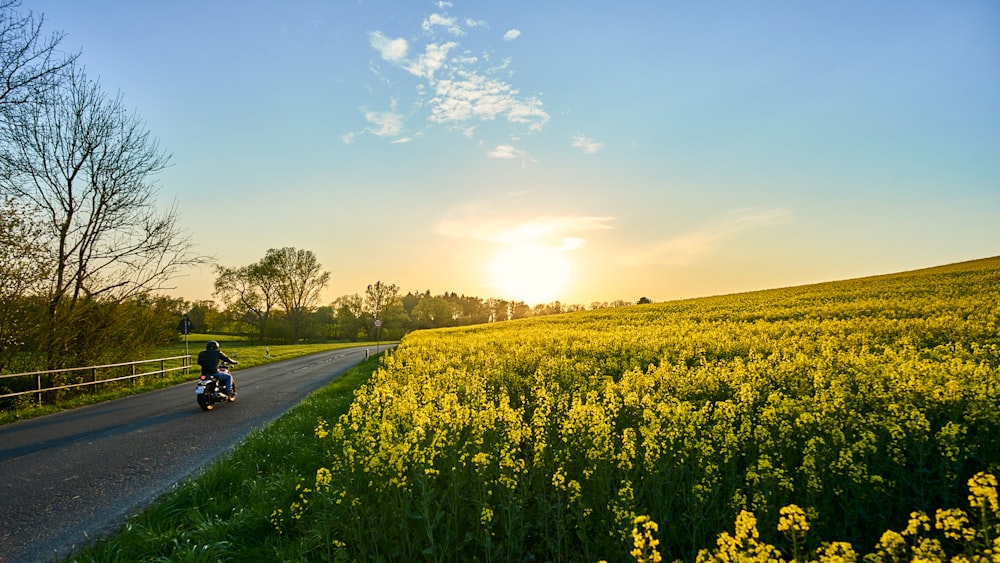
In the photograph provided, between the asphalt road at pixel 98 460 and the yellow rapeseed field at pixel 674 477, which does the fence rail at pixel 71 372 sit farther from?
the yellow rapeseed field at pixel 674 477

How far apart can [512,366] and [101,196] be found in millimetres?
18156

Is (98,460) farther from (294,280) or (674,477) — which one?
(294,280)

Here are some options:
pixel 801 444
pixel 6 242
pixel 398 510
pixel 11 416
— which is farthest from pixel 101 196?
pixel 801 444

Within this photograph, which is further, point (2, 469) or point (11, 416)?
point (11, 416)

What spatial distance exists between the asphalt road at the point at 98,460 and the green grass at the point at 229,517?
588 millimetres

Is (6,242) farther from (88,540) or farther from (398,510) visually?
(398,510)

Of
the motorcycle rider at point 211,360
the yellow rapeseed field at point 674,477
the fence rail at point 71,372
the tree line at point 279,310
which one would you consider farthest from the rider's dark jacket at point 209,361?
the tree line at point 279,310

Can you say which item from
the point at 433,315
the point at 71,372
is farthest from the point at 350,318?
the point at 71,372

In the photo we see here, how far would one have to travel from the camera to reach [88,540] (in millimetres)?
5980

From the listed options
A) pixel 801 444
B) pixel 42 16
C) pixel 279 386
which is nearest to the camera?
pixel 801 444

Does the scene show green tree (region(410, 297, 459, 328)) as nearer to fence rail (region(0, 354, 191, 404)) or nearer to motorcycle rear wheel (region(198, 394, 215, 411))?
fence rail (region(0, 354, 191, 404))

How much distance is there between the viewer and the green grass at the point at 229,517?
5414 millimetres

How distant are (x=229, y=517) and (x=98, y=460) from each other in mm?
4988

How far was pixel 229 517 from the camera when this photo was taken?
6516mm
